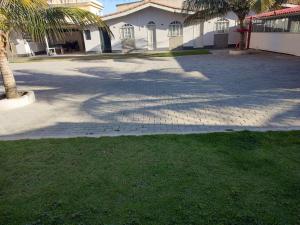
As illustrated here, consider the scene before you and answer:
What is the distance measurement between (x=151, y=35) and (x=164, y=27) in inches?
58.5

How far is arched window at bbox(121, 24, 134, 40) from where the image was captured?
2490 centimetres

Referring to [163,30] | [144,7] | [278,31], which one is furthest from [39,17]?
[163,30]

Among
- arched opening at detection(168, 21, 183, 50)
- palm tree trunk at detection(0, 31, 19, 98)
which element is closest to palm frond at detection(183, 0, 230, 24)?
arched opening at detection(168, 21, 183, 50)

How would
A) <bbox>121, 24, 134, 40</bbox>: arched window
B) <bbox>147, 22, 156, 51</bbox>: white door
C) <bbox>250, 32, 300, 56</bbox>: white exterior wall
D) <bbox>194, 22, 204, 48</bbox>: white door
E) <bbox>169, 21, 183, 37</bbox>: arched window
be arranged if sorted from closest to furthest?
<bbox>250, 32, 300, 56</bbox>: white exterior wall < <bbox>194, 22, 204, 48</bbox>: white door < <bbox>169, 21, 183, 37</bbox>: arched window < <bbox>147, 22, 156, 51</bbox>: white door < <bbox>121, 24, 134, 40</bbox>: arched window

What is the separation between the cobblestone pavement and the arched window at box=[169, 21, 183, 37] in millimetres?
13701

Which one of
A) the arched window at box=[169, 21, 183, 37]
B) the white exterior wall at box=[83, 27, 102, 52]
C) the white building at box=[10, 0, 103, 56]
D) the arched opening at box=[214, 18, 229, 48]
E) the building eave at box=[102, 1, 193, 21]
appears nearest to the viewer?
the building eave at box=[102, 1, 193, 21]

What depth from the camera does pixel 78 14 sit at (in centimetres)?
825

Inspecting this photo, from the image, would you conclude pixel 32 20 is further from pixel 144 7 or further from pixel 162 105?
pixel 144 7

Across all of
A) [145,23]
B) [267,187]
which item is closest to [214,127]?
[267,187]

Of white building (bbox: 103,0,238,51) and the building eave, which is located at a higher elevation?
the building eave

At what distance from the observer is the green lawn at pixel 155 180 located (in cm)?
305

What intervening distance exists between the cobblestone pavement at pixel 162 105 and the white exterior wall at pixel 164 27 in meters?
13.3

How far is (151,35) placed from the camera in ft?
82.7

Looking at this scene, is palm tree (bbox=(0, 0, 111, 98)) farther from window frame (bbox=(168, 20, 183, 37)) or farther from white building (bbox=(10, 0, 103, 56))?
white building (bbox=(10, 0, 103, 56))
